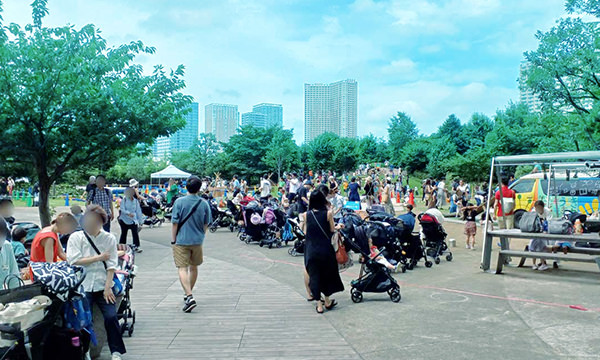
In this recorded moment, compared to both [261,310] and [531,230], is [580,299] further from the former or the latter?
[261,310]

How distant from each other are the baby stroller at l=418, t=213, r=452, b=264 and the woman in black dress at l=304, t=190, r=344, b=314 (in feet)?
14.7

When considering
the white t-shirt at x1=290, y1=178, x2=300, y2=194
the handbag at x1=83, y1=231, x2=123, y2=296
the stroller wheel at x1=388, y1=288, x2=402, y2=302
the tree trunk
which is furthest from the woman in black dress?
the white t-shirt at x1=290, y1=178, x2=300, y2=194

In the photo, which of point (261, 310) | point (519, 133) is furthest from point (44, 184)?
point (519, 133)

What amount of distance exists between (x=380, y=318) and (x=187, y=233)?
9.45ft

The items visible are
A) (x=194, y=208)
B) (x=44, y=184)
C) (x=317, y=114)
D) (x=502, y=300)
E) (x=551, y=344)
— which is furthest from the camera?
(x=317, y=114)

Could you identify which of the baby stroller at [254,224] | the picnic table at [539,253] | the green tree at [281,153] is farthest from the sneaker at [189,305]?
the green tree at [281,153]

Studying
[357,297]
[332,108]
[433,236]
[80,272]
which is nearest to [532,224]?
[433,236]

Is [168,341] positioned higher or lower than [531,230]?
lower

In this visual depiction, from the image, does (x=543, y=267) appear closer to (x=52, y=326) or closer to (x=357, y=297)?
(x=357, y=297)

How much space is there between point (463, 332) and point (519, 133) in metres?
38.4

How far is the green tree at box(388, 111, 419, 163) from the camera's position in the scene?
70.2 m

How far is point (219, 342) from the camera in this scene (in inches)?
217

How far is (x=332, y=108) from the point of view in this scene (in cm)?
18138

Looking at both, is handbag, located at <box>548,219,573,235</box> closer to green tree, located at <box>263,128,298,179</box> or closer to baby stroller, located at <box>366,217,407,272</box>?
baby stroller, located at <box>366,217,407,272</box>
